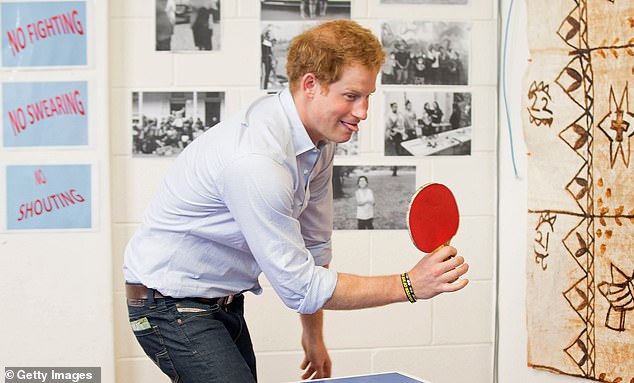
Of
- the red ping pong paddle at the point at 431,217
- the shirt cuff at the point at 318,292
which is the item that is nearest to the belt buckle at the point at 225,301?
the shirt cuff at the point at 318,292

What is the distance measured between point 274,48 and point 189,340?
117 cm

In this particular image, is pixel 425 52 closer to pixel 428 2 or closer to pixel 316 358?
Result: pixel 428 2

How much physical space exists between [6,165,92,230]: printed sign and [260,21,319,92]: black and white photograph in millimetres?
609

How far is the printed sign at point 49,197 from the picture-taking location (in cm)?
249

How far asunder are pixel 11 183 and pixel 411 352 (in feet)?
4.44

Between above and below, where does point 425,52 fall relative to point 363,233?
above

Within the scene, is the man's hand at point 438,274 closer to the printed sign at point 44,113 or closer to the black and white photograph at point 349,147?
the black and white photograph at point 349,147

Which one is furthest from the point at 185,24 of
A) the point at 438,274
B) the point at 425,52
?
the point at 438,274

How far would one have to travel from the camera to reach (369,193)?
262 centimetres

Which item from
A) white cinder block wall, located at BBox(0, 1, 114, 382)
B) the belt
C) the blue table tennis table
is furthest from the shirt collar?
white cinder block wall, located at BBox(0, 1, 114, 382)

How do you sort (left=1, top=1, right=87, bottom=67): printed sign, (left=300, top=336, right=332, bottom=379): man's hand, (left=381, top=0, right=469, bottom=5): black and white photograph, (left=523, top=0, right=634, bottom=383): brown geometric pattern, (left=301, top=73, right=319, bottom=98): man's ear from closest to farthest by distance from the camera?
(left=301, top=73, right=319, bottom=98): man's ear, (left=300, top=336, right=332, bottom=379): man's hand, (left=523, top=0, right=634, bottom=383): brown geometric pattern, (left=1, top=1, right=87, bottom=67): printed sign, (left=381, top=0, right=469, bottom=5): black and white photograph

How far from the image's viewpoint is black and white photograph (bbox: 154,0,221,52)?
A: 8.22 feet

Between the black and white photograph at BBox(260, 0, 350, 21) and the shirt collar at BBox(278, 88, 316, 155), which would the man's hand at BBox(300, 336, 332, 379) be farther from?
the black and white photograph at BBox(260, 0, 350, 21)

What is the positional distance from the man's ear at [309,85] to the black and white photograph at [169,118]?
3.02ft
